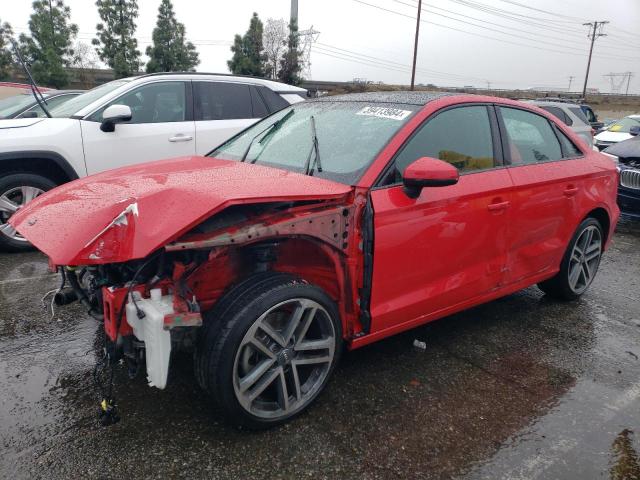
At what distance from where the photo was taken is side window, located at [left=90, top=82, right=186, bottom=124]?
5.61 metres

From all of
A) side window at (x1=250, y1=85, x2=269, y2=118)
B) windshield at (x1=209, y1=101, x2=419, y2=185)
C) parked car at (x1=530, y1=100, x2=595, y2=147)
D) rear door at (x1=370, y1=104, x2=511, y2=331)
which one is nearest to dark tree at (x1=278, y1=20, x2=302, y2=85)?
parked car at (x1=530, y1=100, x2=595, y2=147)

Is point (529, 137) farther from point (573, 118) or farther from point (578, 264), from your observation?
point (573, 118)

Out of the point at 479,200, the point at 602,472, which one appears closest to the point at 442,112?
the point at 479,200

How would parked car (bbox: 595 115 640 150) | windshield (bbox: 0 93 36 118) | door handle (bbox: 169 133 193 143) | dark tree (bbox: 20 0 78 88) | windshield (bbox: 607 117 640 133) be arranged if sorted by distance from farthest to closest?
dark tree (bbox: 20 0 78 88) → windshield (bbox: 607 117 640 133) → parked car (bbox: 595 115 640 150) → windshield (bbox: 0 93 36 118) → door handle (bbox: 169 133 193 143)

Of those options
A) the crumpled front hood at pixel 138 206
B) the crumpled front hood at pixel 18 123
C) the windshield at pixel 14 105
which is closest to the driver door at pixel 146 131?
the crumpled front hood at pixel 18 123

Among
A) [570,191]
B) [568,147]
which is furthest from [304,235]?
[568,147]

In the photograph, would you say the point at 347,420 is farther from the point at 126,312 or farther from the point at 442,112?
the point at 442,112

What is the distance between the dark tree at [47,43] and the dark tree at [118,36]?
2.96 m

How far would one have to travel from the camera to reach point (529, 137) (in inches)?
145

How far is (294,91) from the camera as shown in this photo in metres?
6.79

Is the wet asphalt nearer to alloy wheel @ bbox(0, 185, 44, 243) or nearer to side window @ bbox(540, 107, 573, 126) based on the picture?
alloy wheel @ bbox(0, 185, 44, 243)

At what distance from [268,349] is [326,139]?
1356 mm

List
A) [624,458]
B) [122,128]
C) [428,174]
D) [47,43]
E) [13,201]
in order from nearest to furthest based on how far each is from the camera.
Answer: [624,458] → [428,174] → [13,201] → [122,128] → [47,43]

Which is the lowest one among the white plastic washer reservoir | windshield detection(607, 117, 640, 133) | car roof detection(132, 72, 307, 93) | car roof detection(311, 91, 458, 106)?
the white plastic washer reservoir
